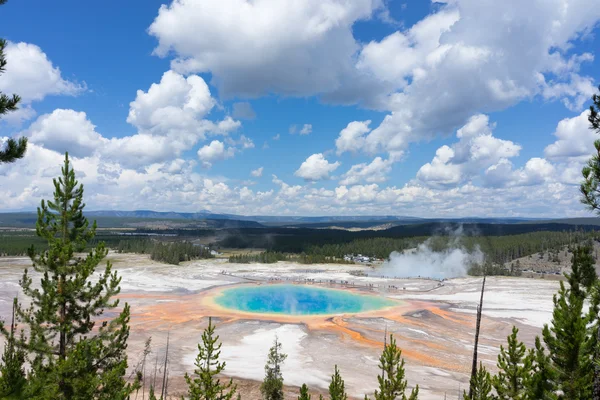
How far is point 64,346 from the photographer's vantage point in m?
13.0

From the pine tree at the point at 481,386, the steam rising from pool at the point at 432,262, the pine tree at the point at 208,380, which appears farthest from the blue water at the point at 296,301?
the pine tree at the point at 481,386

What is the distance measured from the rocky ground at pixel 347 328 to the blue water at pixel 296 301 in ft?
13.9

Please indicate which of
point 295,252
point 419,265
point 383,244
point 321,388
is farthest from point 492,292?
point 295,252

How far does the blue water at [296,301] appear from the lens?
63906mm

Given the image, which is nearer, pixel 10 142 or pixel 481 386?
pixel 10 142

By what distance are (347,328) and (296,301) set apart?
901 inches

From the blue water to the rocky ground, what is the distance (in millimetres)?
4236

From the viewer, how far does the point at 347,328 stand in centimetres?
5069

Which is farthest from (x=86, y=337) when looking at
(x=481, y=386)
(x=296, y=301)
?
(x=296, y=301)

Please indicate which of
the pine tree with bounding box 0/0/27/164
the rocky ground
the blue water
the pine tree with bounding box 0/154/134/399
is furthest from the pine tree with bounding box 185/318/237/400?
the blue water

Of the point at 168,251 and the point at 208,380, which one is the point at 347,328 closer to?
the point at 208,380

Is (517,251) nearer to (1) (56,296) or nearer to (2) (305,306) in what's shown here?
(2) (305,306)

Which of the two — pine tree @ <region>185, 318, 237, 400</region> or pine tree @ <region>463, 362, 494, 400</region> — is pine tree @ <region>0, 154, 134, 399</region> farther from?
pine tree @ <region>463, 362, 494, 400</region>

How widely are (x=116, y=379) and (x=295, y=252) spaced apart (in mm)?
155410
